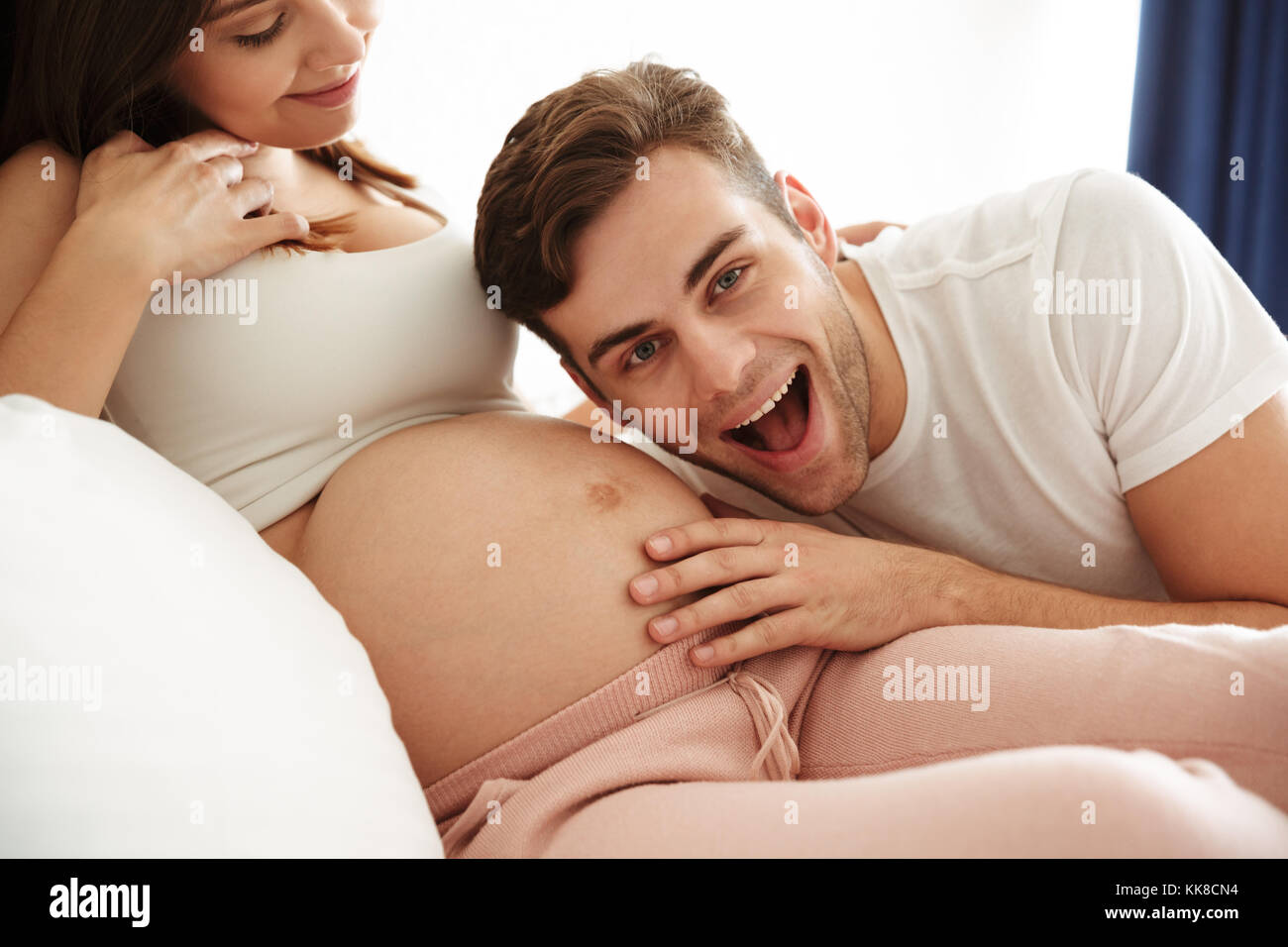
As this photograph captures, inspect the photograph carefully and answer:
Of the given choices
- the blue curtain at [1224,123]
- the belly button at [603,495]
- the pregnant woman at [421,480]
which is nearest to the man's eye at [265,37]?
the pregnant woman at [421,480]

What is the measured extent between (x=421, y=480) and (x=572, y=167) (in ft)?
Answer: 1.37

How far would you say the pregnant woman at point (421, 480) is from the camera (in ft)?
2.50

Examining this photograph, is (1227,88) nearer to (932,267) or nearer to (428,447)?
(932,267)

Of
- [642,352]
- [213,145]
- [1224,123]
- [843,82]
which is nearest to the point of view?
[213,145]

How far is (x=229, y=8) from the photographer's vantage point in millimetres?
967

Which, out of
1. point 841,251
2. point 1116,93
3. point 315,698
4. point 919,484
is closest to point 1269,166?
point 1116,93

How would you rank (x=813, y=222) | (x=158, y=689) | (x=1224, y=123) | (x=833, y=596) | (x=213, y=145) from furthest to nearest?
(x=1224, y=123)
(x=813, y=222)
(x=213, y=145)
(x=833, y=596)
(x=158, y=689)

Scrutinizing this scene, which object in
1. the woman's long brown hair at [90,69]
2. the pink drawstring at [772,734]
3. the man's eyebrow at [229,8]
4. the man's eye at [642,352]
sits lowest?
the pink drawstring at [772,734]

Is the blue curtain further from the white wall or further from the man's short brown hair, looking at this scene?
the man's short brown hair

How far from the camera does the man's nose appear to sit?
1.10 metres

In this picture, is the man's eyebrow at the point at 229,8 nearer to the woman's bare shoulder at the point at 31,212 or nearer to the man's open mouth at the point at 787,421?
the woman's bare shoulder at the point at 31,212

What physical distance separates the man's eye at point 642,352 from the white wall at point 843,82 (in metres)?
1.62

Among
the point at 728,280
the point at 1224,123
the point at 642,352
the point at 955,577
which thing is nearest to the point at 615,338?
the point at 642,352

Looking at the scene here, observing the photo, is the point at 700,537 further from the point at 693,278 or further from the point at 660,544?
the point at 693,278
